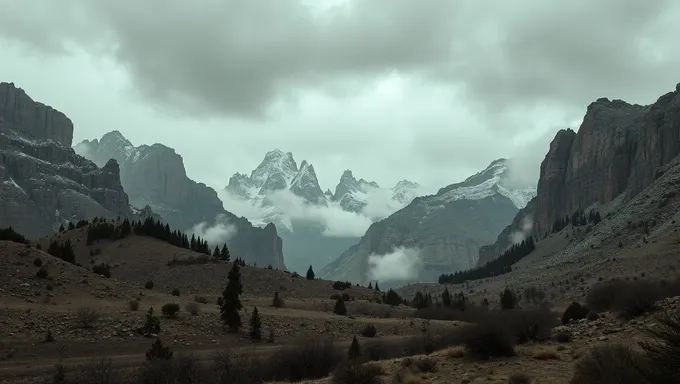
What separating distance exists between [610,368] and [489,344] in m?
8.41

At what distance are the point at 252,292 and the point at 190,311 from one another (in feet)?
114

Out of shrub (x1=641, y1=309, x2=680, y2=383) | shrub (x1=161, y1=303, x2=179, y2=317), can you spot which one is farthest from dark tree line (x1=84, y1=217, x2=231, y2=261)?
shrub (x1=641, y1=309, x2=680, y2=383)

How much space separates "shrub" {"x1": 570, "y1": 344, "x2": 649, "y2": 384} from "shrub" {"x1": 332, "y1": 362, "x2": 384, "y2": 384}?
23.5 feet

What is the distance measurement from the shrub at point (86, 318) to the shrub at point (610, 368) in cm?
3403

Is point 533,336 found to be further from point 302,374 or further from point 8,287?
point 8,287

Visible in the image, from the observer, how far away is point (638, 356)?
16.6 meters

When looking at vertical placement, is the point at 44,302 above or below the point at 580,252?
below

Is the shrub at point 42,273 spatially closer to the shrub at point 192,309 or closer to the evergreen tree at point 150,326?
the shrub at point 192,309

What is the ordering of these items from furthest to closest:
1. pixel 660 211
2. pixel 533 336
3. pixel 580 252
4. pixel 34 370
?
pixel 580 252 < pixel 660 211 < pixel 34 370 < pixel 533 336

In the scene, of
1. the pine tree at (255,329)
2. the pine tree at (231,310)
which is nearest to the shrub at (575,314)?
the pine tree at (255,329)

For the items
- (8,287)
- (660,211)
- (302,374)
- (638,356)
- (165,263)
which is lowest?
(302,374)

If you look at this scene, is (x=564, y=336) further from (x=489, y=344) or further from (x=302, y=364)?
(x=302, y=364)

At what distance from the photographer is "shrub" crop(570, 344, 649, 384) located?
14.3 meters

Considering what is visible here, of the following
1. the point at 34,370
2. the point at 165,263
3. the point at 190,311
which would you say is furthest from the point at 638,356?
the point at 165,263
